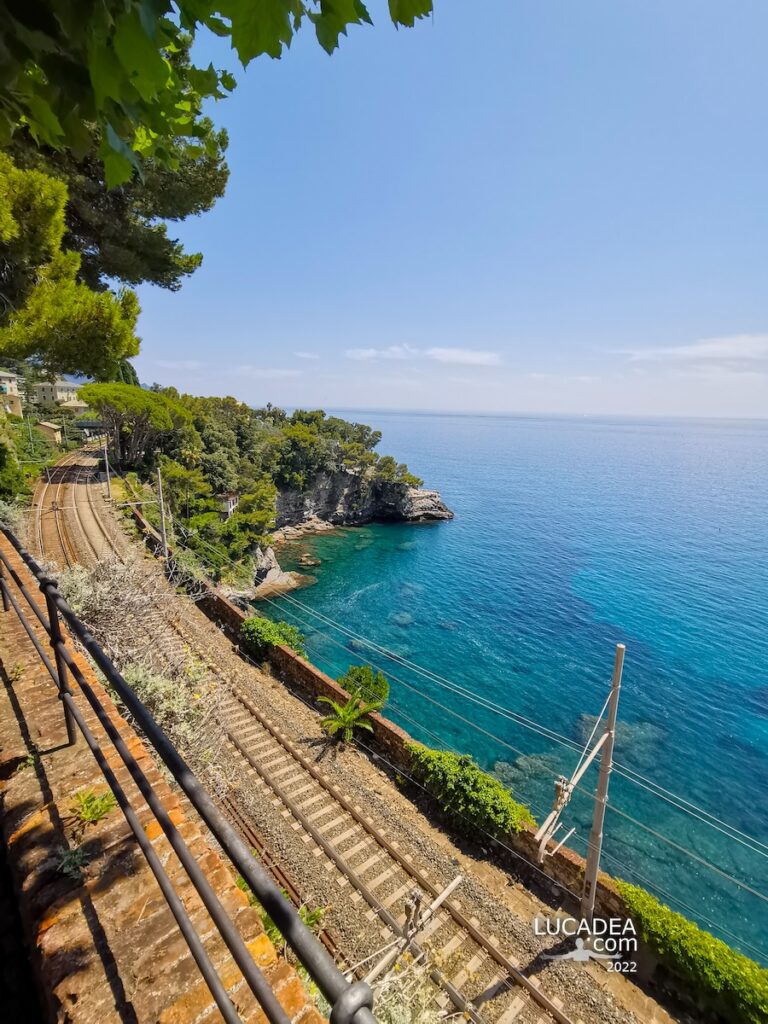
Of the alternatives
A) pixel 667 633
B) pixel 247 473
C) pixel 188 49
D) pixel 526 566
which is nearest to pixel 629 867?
pixel 667 633

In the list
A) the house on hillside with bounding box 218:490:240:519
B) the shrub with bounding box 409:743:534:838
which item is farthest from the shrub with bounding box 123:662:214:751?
the house on hillside with bounding box 218:490:240:519

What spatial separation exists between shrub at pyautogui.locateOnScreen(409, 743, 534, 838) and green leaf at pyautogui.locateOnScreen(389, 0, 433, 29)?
1336 centimetres

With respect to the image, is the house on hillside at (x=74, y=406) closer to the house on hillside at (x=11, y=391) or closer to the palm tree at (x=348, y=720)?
the house on hillside at (x=11, y=391)

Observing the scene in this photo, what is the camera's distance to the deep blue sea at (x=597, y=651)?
15555 millimetres

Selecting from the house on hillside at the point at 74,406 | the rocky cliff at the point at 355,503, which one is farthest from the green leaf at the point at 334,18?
the house on hillside at the point at 74,406

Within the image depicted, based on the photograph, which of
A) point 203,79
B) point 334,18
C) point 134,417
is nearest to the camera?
point 334,18

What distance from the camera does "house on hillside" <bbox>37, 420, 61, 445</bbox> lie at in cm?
4334

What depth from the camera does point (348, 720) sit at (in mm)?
13711

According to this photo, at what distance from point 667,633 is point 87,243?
115 feet

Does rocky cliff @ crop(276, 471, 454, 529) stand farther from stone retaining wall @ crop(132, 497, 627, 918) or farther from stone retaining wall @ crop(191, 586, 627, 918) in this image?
stone retaining wall @ crop(191, 586, 627, 918)

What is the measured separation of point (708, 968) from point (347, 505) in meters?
48.4

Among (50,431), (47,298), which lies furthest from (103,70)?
(50,431)

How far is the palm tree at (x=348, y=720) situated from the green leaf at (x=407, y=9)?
14.5 metres

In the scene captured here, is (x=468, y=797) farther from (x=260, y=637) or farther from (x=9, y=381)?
(x=9, y=381)
